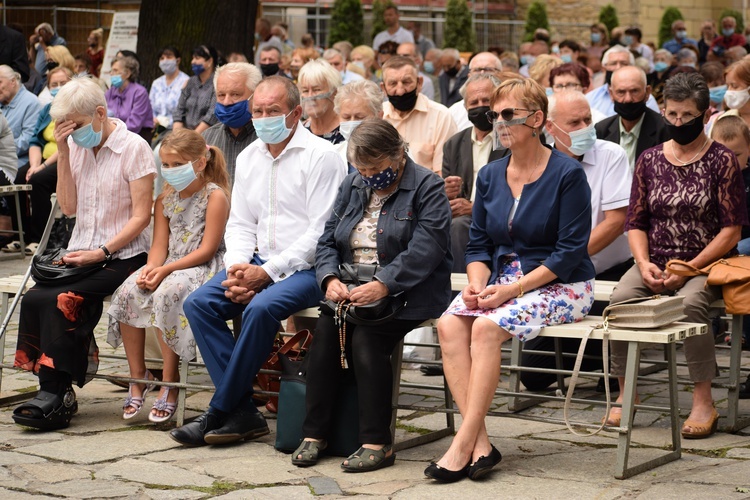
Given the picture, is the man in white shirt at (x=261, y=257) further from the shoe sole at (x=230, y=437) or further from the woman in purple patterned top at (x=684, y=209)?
the woman in purple patterned top at (x=684, y=209)

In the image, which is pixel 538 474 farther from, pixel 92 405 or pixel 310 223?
pixel 92 405

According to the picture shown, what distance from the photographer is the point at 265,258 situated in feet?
21.2

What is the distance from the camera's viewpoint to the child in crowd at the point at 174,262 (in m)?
6.32

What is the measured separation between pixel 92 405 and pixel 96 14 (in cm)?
1611

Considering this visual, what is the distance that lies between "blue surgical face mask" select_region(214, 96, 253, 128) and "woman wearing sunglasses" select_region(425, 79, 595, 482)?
6.52 feet

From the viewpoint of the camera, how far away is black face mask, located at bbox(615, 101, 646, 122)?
780 centimetres

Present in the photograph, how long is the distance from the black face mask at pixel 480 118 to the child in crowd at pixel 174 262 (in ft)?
5.64

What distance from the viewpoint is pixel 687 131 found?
614 cm

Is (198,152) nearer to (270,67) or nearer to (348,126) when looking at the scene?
(348,126)

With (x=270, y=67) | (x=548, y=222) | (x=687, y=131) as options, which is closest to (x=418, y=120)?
(x=687, y=131)

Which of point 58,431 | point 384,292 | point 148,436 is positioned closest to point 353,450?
point 384,292

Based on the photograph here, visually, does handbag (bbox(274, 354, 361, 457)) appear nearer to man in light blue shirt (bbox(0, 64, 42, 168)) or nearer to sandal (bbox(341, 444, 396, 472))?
sandal (bbox(341, 444, 396, 472))

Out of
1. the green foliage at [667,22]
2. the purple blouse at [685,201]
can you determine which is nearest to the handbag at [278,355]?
the purple blouse at [685,201]

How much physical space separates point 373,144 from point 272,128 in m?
0.93
